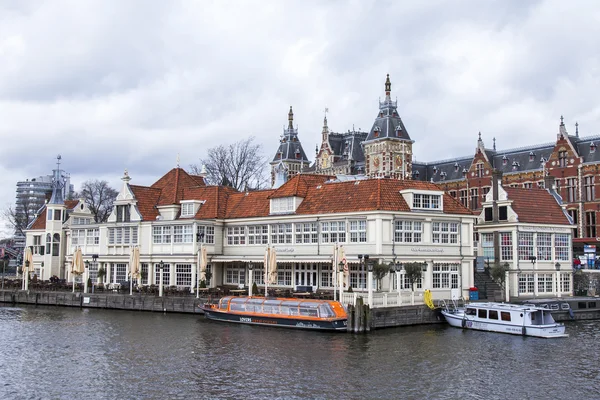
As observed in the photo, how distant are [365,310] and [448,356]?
8926 millimetres

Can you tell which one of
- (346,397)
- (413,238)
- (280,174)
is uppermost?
(280,174)

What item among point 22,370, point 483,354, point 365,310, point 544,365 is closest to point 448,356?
point 483,354

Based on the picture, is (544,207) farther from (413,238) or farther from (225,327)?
(225,327)

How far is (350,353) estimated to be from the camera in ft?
114

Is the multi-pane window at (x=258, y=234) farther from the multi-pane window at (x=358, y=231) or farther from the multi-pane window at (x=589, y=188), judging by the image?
the multi-pane window at (x=589, y=188)

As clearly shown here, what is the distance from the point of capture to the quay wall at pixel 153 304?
144 ft

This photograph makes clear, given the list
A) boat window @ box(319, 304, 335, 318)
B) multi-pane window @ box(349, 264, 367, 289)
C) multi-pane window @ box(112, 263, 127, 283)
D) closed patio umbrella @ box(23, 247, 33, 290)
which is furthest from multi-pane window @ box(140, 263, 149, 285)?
boat window @ box(319, 304, 335, 318)

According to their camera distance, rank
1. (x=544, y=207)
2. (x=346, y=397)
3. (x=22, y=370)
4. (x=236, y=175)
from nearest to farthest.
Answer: (x=346, y=397) → (x=22, y=370) → (x=544, y=207) → (x=236, y=175)

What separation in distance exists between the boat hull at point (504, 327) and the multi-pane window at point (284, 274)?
14008mm

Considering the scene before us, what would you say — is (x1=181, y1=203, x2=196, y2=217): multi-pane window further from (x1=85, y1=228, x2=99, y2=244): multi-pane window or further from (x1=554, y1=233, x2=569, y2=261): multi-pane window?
(x1=554, y1=233, x2=569, y2=261): multi-pane window

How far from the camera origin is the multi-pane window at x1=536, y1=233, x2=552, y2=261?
57.6 metres

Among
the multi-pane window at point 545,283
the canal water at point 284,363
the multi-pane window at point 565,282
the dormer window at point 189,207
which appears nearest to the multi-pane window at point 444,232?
the canal water at point 284,363

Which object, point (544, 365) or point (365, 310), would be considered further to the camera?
point (365, 310)

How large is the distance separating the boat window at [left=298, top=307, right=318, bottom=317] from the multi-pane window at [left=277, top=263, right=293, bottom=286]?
12.0 meters
